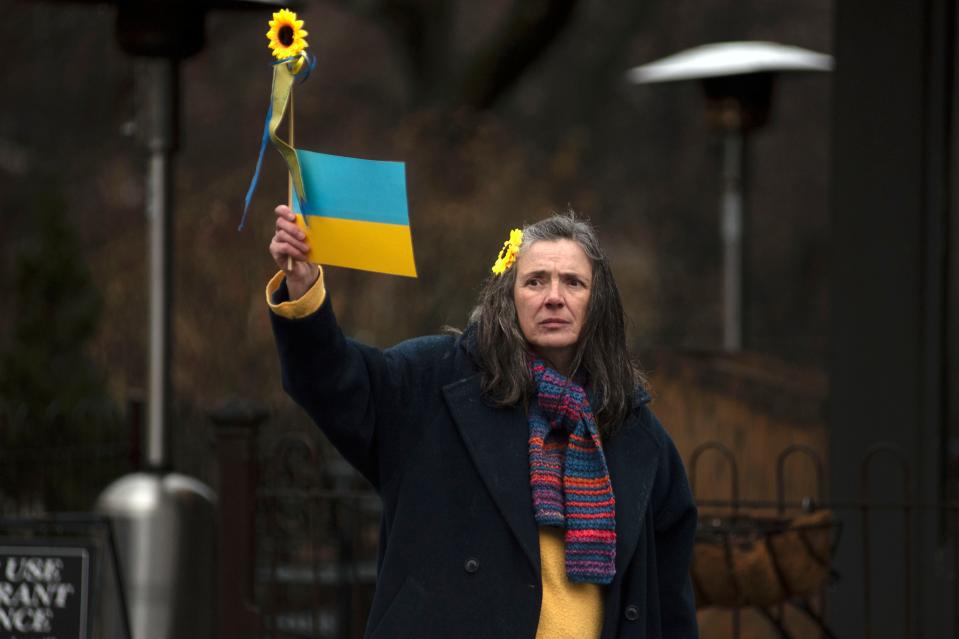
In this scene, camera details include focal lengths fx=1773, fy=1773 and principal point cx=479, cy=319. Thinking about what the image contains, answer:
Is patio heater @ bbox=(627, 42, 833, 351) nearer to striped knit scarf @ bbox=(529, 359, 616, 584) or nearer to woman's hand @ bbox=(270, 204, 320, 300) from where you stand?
striped knit scarf @ bbox=(529, 359, 616, 584)

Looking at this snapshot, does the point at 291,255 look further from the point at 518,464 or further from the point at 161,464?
the point at 161,464

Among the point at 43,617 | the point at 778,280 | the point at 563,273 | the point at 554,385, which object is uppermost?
the point at 778,280

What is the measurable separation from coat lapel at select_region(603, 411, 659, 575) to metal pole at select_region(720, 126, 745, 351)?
25.1ft

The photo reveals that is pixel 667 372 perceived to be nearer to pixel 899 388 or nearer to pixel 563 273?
pixel 899 388

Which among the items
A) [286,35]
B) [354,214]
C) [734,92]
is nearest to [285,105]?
[286,35]

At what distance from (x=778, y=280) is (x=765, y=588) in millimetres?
19148

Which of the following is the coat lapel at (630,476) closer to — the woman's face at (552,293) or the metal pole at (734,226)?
the woman's face at (552,293)

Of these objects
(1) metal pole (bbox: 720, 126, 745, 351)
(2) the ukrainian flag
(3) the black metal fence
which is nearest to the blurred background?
(3) the black metal fence

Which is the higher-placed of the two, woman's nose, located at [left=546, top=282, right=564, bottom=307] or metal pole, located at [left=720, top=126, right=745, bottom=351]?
metal pole, located at [left=720, top=126, right=745, bottom=351]

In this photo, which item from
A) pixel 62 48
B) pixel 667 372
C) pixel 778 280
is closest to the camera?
pixel 667 372

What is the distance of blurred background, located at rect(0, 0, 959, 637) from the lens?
7051 millimetres

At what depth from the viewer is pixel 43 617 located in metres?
6.01

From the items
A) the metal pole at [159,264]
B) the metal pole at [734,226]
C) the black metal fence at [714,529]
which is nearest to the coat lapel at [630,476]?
the black metal fence at [714,529]

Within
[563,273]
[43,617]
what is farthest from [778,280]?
[563,273]
